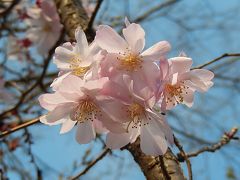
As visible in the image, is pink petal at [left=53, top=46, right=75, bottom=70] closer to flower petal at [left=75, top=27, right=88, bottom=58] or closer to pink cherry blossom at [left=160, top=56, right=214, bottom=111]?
flower petal at [left=75, top=27, right=88, bottom=58]

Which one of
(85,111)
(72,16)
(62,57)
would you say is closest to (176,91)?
(85,111)

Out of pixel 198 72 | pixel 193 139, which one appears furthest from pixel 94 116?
pixel 193 139

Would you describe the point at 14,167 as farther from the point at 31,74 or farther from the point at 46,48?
the point at 46,48

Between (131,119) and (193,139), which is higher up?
(131,119)

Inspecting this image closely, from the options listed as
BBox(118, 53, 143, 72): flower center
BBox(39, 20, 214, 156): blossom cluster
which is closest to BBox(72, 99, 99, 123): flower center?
BBox(39, 20, 214, 156): blossom cluster

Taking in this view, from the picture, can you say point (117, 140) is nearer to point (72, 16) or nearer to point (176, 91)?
point (176, 91)
